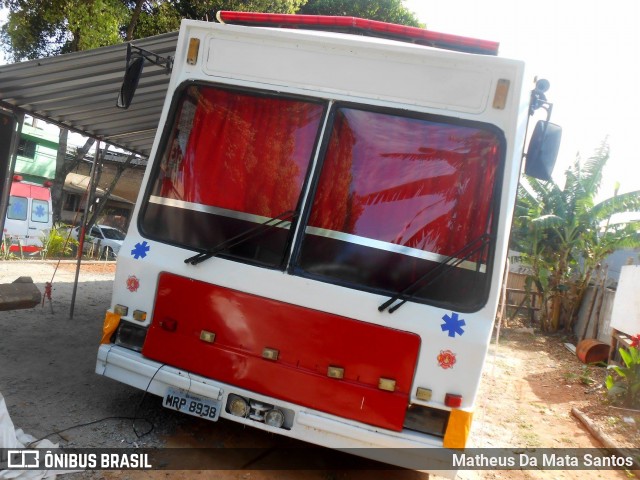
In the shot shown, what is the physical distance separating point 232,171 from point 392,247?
129cm

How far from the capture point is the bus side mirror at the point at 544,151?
382 cm

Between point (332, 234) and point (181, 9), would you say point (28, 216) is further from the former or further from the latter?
point (332, 234)

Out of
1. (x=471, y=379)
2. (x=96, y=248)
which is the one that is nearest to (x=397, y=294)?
(x=471, y=379)

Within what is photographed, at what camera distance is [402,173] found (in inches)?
143

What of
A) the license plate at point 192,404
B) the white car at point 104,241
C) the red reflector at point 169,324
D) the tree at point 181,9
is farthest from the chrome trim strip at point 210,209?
the white car at point 104,241

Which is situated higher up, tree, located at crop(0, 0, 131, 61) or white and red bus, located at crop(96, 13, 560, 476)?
tree, located at crop(0, 0, 131, 61)

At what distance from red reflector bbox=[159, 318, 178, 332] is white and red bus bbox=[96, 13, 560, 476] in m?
0.02

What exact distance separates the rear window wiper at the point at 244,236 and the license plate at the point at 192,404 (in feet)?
2.98

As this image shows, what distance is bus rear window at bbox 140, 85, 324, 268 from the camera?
3.74 m

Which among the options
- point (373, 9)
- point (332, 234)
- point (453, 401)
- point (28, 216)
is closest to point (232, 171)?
point (332, 234)

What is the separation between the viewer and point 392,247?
3572 millimetres

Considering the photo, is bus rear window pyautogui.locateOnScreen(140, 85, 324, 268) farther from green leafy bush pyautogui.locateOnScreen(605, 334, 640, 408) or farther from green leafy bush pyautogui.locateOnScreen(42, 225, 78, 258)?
green leafy bush pyautogui.locateOnScreen(42, 225, 78, 258)

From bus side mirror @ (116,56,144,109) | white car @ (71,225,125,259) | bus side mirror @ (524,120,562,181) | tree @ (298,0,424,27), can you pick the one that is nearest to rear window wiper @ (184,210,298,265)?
bus side mirror @ (116,56,144,109)

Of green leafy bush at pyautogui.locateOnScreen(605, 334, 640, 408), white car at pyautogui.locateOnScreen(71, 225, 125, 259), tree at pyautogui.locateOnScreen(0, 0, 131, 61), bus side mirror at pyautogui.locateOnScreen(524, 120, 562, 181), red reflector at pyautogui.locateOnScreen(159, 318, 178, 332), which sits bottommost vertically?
white car at pyautogui.locateOnScreen(71, 225, 125, 259)
